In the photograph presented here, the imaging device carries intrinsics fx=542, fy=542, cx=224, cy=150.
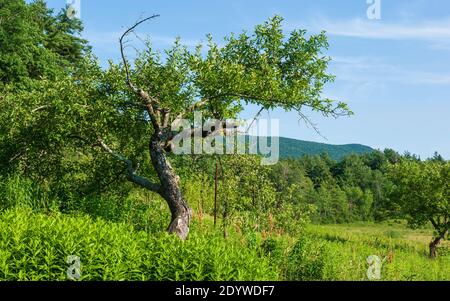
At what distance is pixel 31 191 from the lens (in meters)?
13.9

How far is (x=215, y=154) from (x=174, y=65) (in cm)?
336

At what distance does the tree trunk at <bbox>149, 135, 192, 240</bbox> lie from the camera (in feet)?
43.3

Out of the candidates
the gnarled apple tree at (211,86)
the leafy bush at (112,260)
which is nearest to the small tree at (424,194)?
the gnarled apple tree at (211,86)

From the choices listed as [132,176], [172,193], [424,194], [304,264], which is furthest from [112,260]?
[424,194]

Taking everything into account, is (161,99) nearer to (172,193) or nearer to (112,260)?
(172,193)

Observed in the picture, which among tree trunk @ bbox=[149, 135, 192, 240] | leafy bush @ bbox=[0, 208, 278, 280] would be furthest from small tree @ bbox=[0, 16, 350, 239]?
leafy bush @ bbox=[0, 208, 278, 280]

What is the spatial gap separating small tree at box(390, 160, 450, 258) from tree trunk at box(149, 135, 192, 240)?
75.8 ft

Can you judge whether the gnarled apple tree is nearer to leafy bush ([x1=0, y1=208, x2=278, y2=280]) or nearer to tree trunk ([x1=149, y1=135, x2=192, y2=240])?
tree trunk ([x1=149, y1=135, x2=192, y2=240])

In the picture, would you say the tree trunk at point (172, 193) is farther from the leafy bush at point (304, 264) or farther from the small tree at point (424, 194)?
the small tree at point (424, 194)
